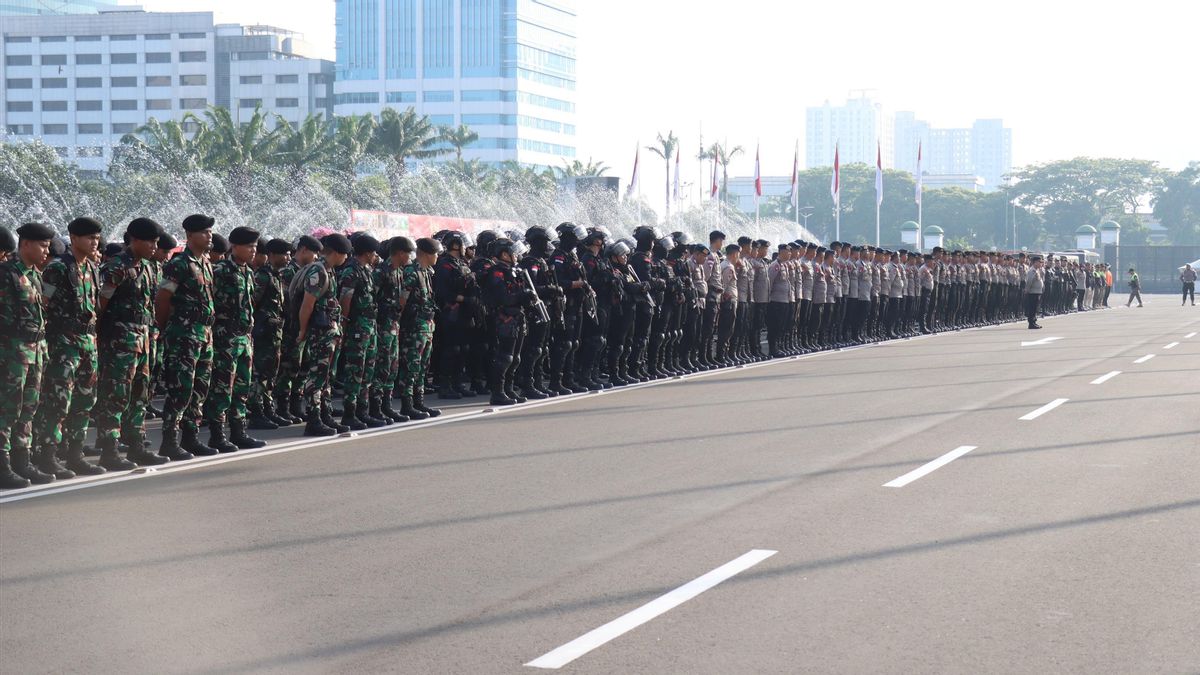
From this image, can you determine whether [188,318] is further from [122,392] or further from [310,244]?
[310,244]

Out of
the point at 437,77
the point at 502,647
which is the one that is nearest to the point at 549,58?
the point at 437,77

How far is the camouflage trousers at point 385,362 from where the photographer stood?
12.6m

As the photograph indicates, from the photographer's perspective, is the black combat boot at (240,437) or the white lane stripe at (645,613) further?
the black combat boot at (240,437)

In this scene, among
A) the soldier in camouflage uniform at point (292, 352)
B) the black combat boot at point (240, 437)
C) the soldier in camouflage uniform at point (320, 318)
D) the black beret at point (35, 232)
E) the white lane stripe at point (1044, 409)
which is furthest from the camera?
the white lane stripe at point (1044, 409)

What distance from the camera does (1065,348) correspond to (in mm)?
25875

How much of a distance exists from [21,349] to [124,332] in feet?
3.04

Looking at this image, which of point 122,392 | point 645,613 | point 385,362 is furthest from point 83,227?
point 645,613

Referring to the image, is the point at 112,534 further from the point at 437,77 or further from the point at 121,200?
the point at 437,77

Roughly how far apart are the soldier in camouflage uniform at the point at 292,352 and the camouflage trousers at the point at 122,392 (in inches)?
97.4

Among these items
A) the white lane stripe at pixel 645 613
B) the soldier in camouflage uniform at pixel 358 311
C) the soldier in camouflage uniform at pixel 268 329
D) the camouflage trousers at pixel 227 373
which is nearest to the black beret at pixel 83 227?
the camouflage trousers at pixel 227 373

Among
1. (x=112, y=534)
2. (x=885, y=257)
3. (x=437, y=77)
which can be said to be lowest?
(x=112, y=534)

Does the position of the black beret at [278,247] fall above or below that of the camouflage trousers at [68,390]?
above

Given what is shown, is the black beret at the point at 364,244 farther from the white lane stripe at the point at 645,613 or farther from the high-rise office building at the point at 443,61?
the high-rise office building at the point at 443,61

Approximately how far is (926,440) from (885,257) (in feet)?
64.6
